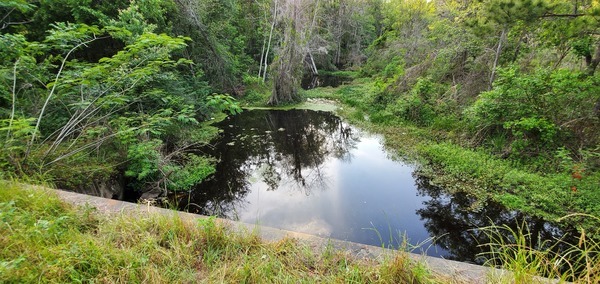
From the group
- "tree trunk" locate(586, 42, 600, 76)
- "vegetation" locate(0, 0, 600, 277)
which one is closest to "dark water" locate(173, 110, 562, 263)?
"vegetation" locate(0, 0, 600, 277)

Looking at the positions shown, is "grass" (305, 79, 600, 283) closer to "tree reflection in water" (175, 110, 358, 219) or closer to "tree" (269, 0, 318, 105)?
"tree reflection in water" (175, 110, 358, 219)

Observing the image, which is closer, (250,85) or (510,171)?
(510,171)

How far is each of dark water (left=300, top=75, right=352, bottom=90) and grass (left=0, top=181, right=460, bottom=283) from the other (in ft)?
56.4

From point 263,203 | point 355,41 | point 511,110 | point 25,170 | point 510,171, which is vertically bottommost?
point 263,203

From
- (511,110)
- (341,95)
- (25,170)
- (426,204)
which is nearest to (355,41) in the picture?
(341,95)

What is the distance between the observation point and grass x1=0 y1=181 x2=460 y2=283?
1.67 meters

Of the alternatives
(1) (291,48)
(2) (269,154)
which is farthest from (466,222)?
(1) (291,48)

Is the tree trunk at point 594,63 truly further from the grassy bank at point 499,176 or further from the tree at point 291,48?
the tree at point 291,48

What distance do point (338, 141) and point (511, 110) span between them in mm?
4413

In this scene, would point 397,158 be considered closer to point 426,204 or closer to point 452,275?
point 426,204

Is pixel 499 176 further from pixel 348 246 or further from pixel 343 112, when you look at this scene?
pixel 343 112

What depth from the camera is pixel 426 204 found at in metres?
4.82

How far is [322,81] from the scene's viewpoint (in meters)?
21.0

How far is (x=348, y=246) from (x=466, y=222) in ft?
10.2
